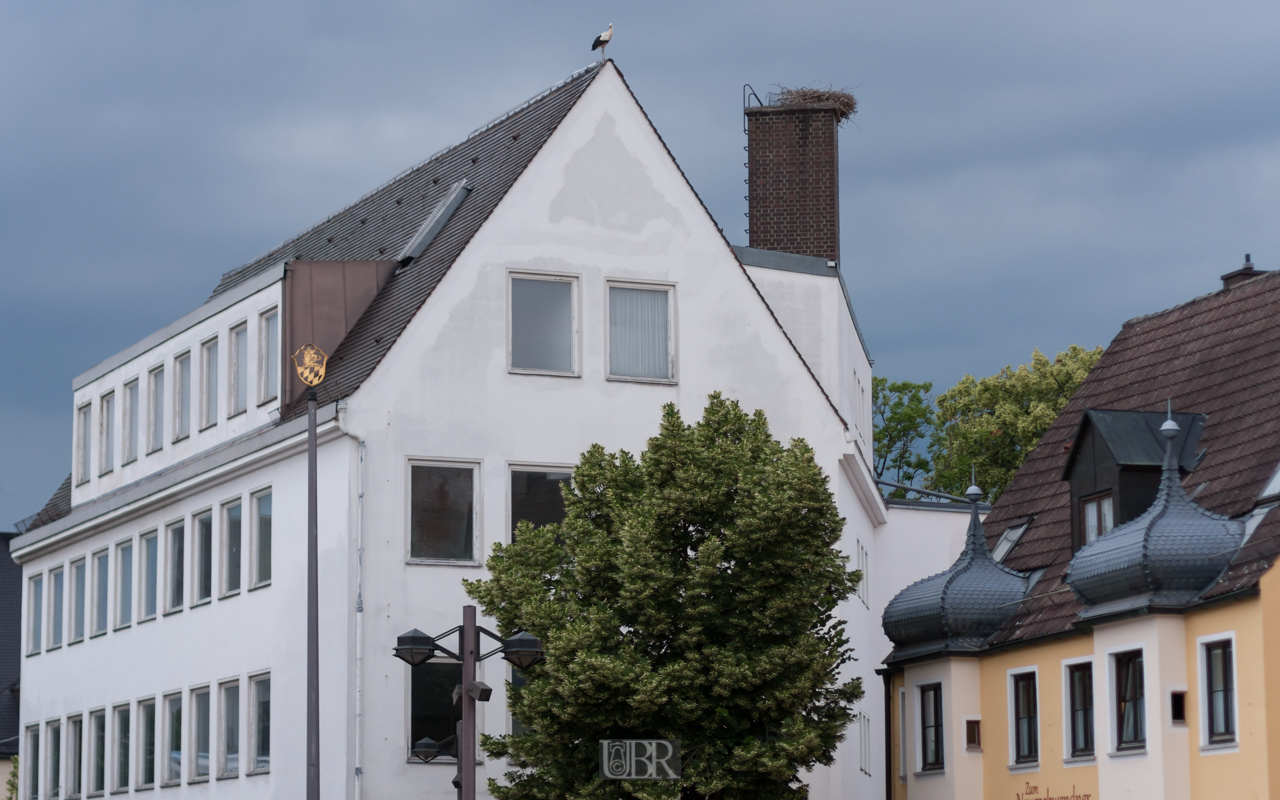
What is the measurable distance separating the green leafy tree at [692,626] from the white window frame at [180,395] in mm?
14694

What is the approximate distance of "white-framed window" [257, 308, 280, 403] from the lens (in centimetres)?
3988

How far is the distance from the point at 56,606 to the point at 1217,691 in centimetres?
2849

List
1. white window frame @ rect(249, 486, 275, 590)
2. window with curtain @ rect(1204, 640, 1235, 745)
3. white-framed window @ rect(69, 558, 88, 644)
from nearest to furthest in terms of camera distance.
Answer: window with curtain @ rect(1204, 640, 1235, 745), white window frame @ rect(249, 486, 275, 590), white-framed window @ rect(69, 558, 88, 644)

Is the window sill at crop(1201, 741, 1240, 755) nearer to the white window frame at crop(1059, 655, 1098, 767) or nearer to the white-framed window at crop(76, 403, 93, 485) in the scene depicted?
the white window frame at crop(1059, 655, 1098, 767)

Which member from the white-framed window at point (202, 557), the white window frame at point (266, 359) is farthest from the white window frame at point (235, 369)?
the white-framed window at point (202, 557)

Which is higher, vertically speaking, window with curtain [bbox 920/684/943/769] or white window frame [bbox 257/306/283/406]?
white window frame [bbox 257/306/283/406]

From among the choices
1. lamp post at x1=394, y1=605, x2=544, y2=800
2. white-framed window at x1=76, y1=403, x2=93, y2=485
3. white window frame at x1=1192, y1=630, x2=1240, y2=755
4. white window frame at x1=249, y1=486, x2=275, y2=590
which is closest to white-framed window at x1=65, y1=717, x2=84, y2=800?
white-framed window at x1=76, y1=403, x2=93, y2=485

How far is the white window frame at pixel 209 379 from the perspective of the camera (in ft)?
138

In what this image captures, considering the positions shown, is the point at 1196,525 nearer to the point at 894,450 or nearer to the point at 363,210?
the point at 363,210

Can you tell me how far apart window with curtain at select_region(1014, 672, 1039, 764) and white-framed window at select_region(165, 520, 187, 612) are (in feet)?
54.6

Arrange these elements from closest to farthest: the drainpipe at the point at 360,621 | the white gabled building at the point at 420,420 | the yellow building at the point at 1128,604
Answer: the yellow building at the point at 1128,604, the drainpipe at the point at 360,621, the white gabled building at the point at 420,420

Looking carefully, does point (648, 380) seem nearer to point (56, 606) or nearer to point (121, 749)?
point (121, 749)

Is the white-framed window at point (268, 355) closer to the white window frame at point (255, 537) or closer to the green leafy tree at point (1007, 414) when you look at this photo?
the white window frame at point (255, 537)

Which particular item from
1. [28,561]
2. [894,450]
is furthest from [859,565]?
[894,450]
